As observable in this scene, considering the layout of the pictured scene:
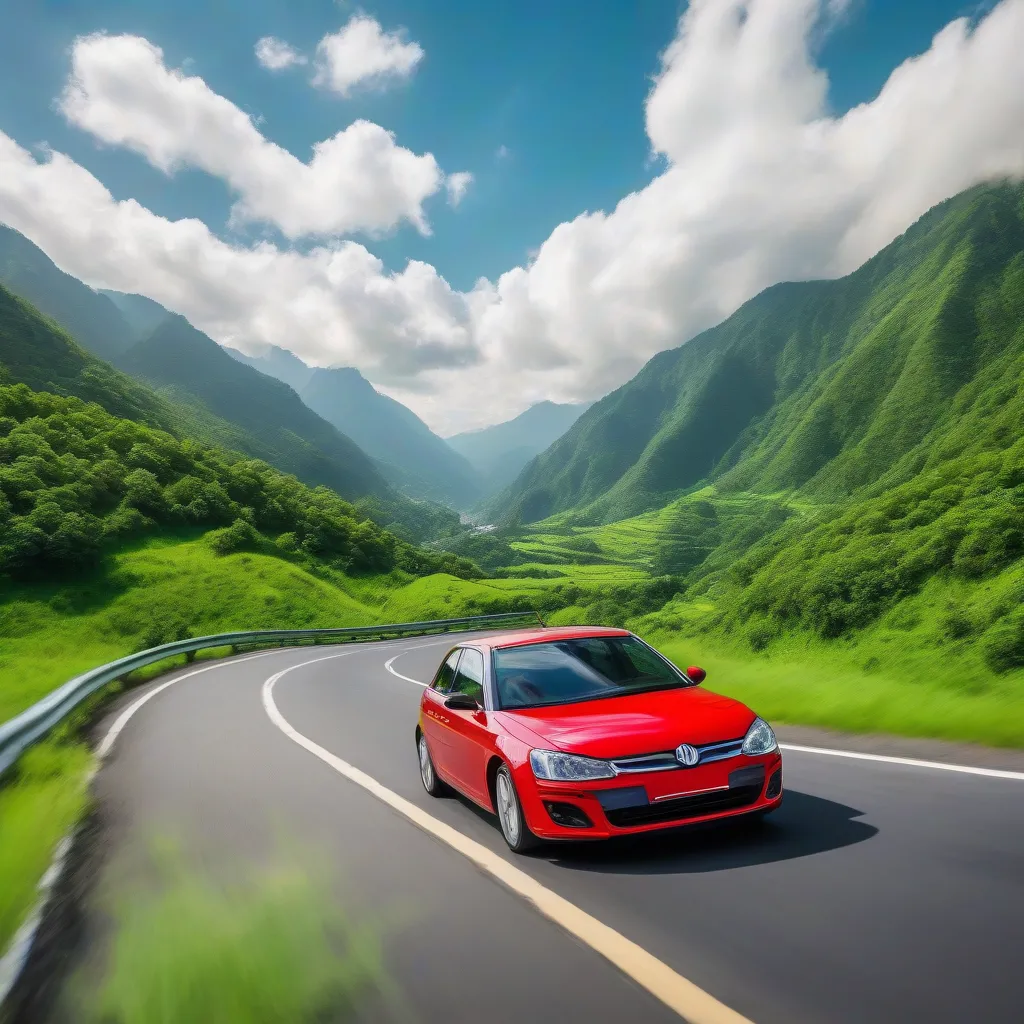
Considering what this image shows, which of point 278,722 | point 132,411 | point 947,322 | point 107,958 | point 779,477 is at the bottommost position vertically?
point 278,722

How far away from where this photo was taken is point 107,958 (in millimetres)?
3754

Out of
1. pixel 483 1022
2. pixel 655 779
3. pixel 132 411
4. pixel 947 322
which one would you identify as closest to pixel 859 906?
pixel 655 779

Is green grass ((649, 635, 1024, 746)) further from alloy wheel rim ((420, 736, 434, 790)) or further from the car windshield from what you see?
alloy wheel rim ((420, 736, 434, 790))

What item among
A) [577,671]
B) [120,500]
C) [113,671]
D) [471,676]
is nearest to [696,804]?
[577,671]

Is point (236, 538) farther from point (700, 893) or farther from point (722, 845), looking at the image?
point (700, 893)

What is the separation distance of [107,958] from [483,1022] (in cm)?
196

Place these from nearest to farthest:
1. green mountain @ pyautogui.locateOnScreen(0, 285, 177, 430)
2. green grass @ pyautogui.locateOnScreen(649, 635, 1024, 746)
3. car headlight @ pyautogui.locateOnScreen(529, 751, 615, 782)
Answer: car headlight @ pyautogui.locateOnScreen(529, 751, 615, 782) < green grass @ pyautogui.locateOnScreen(649, 635, 1024, 746) < green mountain @ pyautogui.locateOnScreen(0, 285, 177, 430)

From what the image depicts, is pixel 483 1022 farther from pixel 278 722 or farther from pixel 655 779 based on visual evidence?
pixel 278 722

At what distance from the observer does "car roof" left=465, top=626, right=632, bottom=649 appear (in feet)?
21.6

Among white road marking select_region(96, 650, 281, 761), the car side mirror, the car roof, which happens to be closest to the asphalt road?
the car side mirror

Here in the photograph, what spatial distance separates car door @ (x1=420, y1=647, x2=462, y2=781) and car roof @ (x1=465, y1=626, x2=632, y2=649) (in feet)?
1.61

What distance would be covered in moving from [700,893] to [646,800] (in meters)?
0.62

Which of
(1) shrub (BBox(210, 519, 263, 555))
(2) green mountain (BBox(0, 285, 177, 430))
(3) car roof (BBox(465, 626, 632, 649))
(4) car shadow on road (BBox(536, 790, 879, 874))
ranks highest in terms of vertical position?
(2) green mountain (BBox(0, 285, 177, 430))

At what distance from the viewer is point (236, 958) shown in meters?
3.58
